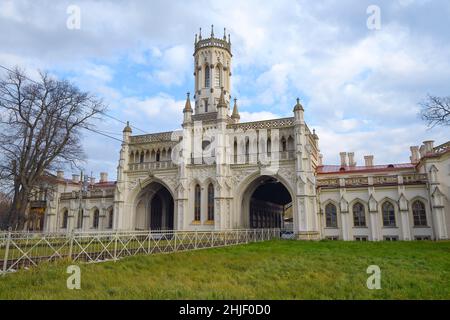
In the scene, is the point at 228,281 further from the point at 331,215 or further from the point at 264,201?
the point at 264,201

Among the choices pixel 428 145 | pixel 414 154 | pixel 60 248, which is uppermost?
pixel 414 154

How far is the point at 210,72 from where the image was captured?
42312 millimetres

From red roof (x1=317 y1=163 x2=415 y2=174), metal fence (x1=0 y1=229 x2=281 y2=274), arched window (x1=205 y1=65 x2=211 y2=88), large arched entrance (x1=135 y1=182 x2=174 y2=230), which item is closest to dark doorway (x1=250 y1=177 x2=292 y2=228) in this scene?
red roof (x1=317 y1=163 x2=415 y2=174)

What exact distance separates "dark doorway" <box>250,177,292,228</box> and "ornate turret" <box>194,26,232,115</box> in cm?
1166

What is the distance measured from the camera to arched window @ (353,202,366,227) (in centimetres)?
3284

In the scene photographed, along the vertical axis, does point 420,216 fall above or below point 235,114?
below

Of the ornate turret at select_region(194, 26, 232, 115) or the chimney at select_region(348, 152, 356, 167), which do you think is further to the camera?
the chimney at select_region(348, 152, 356, 167)

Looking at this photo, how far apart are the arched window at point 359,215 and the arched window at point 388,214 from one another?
1798mm

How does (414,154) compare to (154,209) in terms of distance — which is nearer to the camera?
(154,209)

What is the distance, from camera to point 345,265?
13.0m

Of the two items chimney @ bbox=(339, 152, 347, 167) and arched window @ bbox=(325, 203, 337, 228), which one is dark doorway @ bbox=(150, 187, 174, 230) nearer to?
arched window @ bbox=(325, 203, 337, 228)

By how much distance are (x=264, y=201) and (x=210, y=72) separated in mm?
18516

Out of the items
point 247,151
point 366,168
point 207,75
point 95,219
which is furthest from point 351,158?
point 95,219
